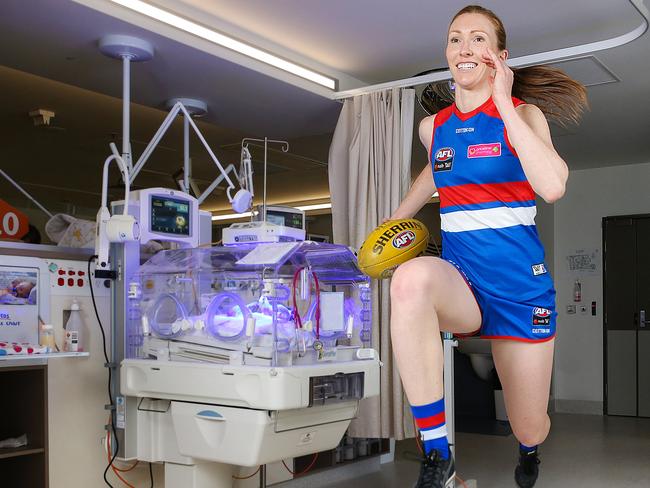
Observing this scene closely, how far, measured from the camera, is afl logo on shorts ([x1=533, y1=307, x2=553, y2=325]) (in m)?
1.98

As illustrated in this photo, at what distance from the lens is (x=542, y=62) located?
176 inches

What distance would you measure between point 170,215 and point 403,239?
2.04 metres

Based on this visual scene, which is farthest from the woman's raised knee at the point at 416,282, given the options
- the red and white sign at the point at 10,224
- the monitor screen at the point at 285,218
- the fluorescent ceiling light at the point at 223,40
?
the red and white sign at the point at 10,224

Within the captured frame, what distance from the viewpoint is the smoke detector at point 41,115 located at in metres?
6.72

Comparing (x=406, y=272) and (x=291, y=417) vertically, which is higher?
(x=406, y=272)

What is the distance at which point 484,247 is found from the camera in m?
1.96

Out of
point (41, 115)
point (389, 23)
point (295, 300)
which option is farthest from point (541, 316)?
point (41, 115)

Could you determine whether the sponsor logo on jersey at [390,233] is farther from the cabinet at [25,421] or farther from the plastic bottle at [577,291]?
the plastic bottle at [577,291]

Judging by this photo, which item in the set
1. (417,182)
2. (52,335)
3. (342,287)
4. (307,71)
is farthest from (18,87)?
(417,182)

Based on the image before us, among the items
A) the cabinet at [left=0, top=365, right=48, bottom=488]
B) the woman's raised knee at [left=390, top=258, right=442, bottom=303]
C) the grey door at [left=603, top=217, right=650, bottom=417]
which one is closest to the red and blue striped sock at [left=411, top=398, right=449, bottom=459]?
the woman's raised knee at [left=390, top=258, right=442, bottom=303]

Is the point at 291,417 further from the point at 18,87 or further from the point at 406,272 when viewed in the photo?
the point at 18,87

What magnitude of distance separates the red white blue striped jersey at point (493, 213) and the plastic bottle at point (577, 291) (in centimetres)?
724

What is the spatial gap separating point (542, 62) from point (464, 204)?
110 inches

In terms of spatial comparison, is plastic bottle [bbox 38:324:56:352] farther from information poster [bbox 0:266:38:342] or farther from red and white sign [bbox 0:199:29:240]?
red and white sign [bbox 0:199:29:240]
